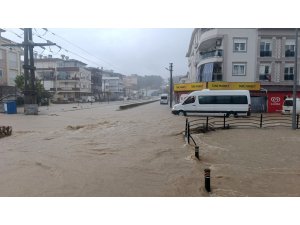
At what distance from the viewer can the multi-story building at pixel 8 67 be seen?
4459cm

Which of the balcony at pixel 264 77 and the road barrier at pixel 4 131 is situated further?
the balcony at pixel 264 77

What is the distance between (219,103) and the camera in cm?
2362

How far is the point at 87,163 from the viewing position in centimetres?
845

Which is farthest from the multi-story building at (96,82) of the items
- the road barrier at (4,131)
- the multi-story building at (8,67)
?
the road barrier at (4,131)

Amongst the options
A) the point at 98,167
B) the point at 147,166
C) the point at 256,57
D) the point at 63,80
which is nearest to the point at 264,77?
the point at 256,57

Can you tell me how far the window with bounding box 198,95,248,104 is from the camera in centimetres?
2330

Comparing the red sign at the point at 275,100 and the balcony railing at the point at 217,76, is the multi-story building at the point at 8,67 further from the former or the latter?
the red sign at the point at 275,100

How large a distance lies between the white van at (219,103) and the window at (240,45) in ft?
27.7

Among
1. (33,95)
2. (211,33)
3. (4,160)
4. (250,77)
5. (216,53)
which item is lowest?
(4,160)

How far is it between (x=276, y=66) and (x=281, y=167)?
25262 mm

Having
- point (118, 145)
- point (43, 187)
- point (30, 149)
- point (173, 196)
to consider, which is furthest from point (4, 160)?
point (173, 196)

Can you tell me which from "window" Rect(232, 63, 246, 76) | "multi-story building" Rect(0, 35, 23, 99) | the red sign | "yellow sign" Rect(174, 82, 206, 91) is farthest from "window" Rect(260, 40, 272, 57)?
"multi-story building" Rect(0, 35, 23, 99)

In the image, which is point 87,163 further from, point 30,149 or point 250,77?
point 250,77

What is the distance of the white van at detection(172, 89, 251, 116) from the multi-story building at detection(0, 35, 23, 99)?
3368cm
